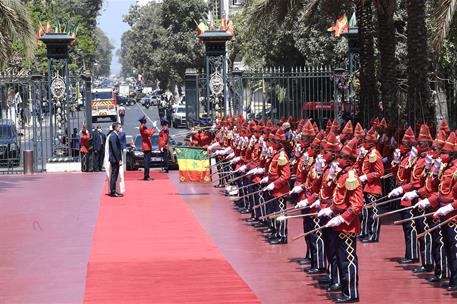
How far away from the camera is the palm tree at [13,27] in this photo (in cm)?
2842

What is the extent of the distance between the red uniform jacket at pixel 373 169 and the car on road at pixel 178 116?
140 ft

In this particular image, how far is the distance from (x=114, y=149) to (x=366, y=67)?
691 centimetres

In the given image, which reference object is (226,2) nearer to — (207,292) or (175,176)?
(175,176)

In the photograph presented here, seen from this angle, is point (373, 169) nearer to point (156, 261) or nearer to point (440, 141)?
point (440, 141)

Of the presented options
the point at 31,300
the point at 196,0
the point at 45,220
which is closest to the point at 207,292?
the point at 31,300

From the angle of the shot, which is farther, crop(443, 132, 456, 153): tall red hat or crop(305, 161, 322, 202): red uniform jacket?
crop(305, 161, 322, 202): red uniform jacket

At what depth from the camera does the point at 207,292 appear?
13391mm

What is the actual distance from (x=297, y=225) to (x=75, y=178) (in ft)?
39.2

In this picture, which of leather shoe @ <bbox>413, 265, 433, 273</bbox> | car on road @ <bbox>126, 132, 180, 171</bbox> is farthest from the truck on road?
leather shoe @ <bbox>413, 265, 433, 273</bbox>

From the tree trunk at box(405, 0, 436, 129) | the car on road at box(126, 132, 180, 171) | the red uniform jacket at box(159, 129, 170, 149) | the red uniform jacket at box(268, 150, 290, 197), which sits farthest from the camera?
the car on road at box(126, 132, 180, 171)

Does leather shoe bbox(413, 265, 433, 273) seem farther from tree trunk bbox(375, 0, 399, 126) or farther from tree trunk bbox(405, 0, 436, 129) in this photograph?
tree trunk bbox(375, 0, 399, 126)

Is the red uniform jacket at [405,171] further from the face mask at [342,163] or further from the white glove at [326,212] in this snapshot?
the white glove at [326,212]

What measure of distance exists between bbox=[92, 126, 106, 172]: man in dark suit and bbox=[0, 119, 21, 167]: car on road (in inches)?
102

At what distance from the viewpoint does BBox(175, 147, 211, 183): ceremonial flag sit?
84.3 feet
